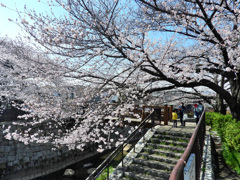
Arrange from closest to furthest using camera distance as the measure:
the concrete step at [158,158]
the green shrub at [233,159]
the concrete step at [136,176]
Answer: the green shrub at [233,159] < the concrete step at [136,176] < the concrete step at [158,158]

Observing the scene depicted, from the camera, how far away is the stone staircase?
22.6 feet

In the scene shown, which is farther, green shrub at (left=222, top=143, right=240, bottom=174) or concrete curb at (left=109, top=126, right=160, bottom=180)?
concrete curb at (left=109, top=126, right=160, bottom=180)

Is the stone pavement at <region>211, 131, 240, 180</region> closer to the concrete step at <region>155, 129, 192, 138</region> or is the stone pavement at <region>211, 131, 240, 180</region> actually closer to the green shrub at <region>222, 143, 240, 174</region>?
the green shrub at <region>222, 143, 240, 174</region>

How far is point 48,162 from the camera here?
46.6 ft

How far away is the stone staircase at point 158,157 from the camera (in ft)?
22.6

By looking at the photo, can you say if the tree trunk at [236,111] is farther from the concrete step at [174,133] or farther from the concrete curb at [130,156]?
the concrete curb at [130,156]

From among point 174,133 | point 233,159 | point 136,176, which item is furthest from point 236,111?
point 136,176

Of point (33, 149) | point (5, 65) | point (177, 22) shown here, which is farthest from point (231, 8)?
point (5, 65)

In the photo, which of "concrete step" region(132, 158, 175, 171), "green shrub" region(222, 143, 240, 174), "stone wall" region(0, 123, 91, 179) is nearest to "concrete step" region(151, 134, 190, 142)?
"concrete step" region(132, 158, 175, 171)

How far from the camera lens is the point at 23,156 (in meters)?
12.9

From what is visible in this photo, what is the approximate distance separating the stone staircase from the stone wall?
7.88m

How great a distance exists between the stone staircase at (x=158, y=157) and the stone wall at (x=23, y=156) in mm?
7875

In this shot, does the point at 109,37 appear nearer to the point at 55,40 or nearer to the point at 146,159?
the point at 55,40

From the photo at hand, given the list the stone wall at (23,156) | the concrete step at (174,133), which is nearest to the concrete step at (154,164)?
the concrete step at (174,133)
